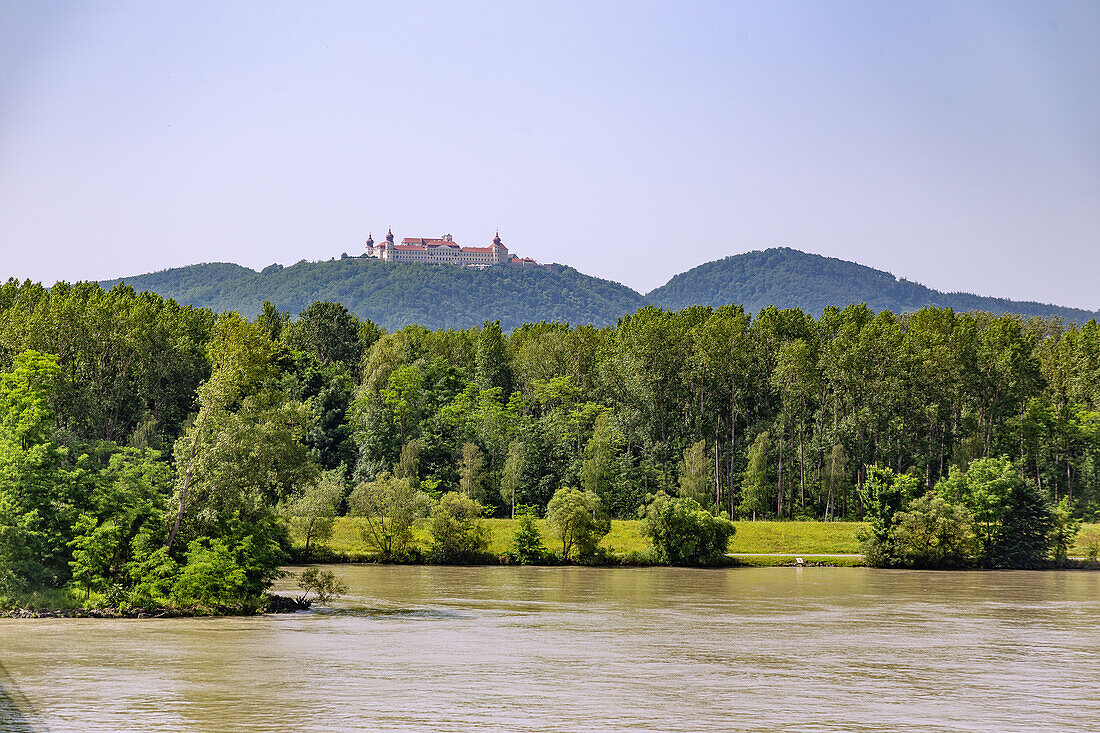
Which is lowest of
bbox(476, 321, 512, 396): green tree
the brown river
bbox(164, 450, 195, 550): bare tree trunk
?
the brown river

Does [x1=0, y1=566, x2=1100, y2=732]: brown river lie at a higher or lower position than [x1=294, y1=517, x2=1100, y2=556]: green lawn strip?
lower

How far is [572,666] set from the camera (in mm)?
33969

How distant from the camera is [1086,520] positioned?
92.5 metres

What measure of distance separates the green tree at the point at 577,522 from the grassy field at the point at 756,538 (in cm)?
258

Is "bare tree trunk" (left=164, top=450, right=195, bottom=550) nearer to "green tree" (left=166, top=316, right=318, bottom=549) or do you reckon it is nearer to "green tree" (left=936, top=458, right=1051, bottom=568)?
"green tree" (left=166, top=316, right=318, bottom=549)

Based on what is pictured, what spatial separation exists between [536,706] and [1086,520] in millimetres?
80897

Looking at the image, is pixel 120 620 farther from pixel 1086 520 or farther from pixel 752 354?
pixel 1086 520

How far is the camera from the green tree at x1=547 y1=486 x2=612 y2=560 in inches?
3017

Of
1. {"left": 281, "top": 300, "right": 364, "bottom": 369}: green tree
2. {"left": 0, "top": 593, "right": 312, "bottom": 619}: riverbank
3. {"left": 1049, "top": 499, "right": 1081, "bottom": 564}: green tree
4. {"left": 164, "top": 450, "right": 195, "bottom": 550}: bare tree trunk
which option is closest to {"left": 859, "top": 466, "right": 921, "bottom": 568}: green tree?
{"left": 1049, "top": 499, "right": 1081, "bottom": 564}: green tree

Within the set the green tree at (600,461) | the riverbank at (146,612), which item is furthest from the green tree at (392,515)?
the riverbank at (146,612)

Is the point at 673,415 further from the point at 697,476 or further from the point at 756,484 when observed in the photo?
the point at 756,484

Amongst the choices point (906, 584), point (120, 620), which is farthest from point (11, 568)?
point (906, 584)

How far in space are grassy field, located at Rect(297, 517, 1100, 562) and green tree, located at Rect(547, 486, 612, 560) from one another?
102 inches

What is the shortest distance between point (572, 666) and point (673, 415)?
7297cm
